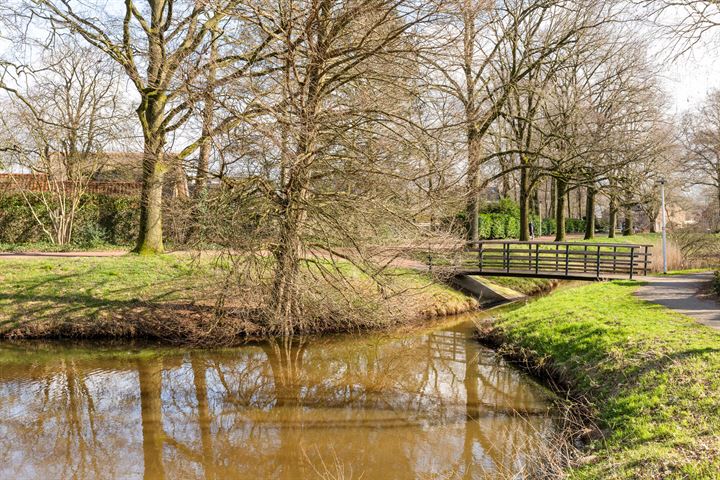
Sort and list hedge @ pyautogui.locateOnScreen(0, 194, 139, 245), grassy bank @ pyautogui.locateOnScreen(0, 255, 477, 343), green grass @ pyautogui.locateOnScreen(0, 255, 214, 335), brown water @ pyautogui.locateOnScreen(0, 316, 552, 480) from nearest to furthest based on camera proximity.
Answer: brown water @ pyautogui.locateOnScreen(0, 316, 552, 480) → grassy bank @ pyautogui.locateOnScreen(0, 255, 477, 343) → green grass @ pyautogui.locateOnScreen(0, 255, 214, 335) → hedge @ pyautogui.locateOnScreen(0, 194, 139, 245)

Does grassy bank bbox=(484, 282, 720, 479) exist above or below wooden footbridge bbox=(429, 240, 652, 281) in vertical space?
below

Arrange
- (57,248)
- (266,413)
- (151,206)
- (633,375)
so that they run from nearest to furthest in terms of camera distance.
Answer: (633,375) → (266,413) → (151,206) → (57,248)

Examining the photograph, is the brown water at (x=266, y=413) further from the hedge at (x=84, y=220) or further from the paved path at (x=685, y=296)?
the hedge at (x=84, y=220)

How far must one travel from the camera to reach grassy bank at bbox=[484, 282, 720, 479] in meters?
5.07

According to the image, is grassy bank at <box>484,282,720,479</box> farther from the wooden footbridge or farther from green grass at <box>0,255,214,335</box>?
green grass at <box>0,255,214,335</box>

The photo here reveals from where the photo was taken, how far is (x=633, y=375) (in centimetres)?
734

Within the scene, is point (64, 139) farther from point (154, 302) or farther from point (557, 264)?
point (557, 264)

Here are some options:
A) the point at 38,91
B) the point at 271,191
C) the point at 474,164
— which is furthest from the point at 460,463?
the point at 38,91

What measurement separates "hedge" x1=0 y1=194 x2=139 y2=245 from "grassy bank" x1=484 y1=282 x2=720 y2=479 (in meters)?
15.2

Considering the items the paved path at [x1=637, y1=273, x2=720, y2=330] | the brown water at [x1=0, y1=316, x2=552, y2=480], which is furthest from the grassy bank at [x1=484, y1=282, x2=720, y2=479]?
the brown water at [x1=0, y1=316, x2=552, y2=480]

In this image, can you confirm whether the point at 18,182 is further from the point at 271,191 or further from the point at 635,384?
the point at 635,384

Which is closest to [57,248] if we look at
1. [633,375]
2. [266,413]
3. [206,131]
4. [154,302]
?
[154,302]

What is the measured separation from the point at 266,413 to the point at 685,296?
9.60m

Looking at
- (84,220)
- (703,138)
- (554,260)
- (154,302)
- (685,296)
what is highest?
(703,138)
